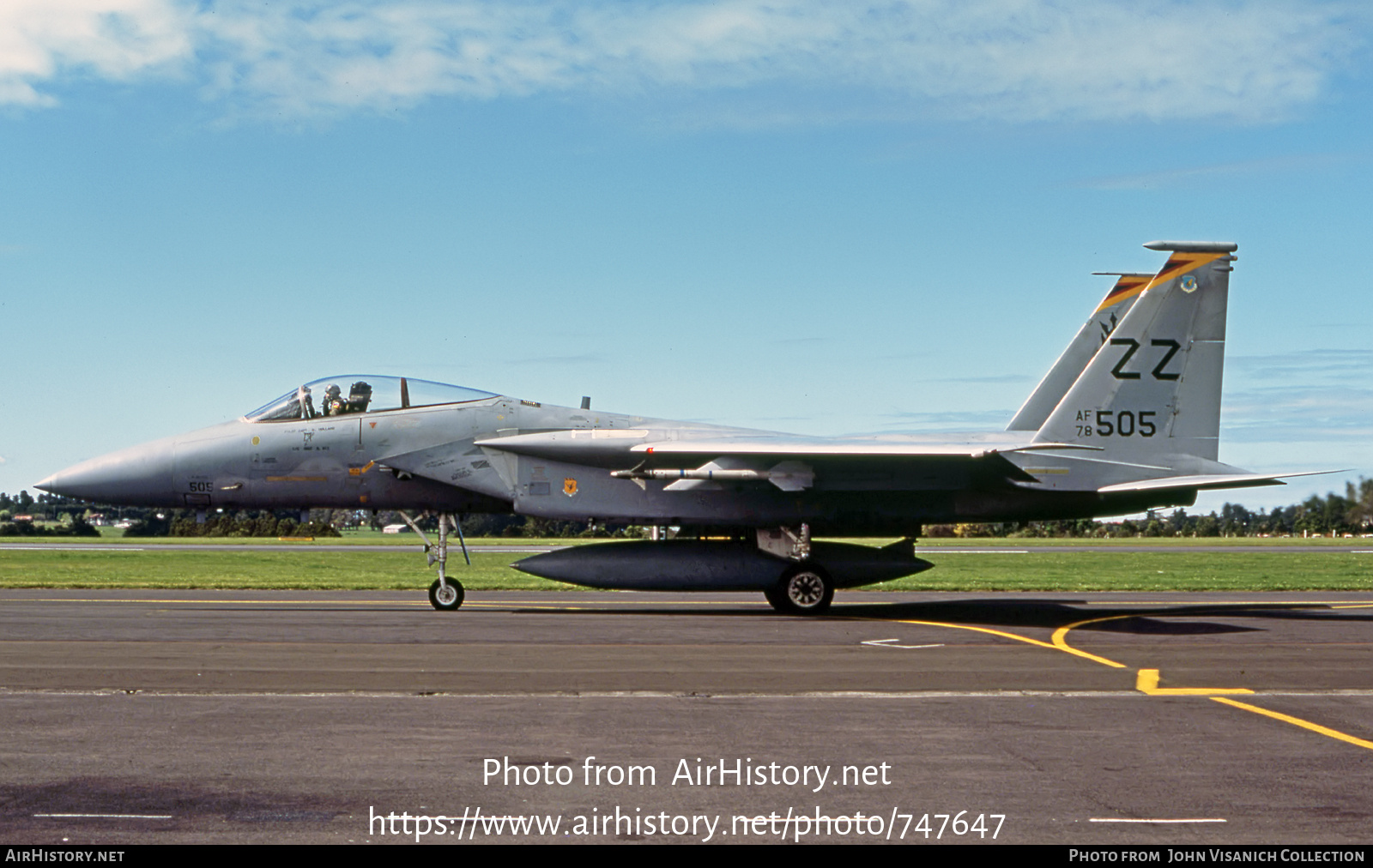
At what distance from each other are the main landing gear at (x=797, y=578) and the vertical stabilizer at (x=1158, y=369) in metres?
4.59

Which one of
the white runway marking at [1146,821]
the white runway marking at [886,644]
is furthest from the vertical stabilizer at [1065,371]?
the white runway marking at [1146,821]

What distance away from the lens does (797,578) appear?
19.8 m

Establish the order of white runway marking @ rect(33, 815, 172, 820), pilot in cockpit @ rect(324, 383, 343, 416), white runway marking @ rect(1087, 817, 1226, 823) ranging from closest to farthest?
white runway marking @ rect(33, 815, 172, 820)
white runway marking @ rect(1087, 817, 1226, 823)
pilot in cockpit @ rect(324, 383, 343, 416)

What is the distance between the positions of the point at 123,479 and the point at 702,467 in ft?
31.6

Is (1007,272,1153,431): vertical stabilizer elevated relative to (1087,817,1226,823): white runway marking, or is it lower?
elevated

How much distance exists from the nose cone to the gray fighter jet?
1.3 inches

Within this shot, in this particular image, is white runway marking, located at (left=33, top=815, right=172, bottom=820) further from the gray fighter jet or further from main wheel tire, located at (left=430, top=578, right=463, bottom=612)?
main wheel tire, located at (left=430, top=578, right=463, bottom=612)

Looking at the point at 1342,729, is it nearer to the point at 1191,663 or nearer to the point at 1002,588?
the point at 1191,663

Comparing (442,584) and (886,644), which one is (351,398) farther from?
(886,644)

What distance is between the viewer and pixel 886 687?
440 inches

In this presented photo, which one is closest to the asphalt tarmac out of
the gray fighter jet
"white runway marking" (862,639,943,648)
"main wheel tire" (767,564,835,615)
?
"white runway marking" (862,639,943,648)

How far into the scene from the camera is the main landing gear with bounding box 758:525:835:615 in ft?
64.7

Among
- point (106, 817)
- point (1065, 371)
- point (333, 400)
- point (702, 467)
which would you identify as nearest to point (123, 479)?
point (333, 400)
